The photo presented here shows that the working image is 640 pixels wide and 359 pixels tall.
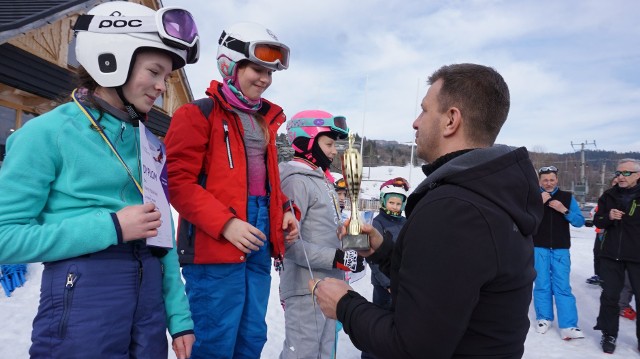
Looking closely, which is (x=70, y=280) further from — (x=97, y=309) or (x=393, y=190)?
(x=393, y=190)

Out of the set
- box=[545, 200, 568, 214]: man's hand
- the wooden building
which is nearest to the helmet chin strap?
the wooden building

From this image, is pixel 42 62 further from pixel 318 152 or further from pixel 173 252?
pixel 173 252

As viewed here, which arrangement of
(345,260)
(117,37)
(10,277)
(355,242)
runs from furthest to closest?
(10,277) < (345,260) < (355,242) < (117,37)

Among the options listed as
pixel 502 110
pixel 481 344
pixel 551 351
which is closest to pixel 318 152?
pixel 502 110

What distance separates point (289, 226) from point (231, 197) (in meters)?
0.48

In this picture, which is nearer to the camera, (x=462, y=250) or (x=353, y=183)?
(x=462, y=250)

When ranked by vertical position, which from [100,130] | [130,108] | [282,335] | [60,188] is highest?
[130,108]

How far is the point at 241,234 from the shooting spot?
85.3 inches

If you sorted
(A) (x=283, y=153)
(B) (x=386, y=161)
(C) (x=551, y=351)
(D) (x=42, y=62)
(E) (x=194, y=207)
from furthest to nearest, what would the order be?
(B) (x=386, y=161), (D) (x=42, y=62), (C) (x=551, y=351), (A) (x=283, y=153), (E) (x=194, y=207)

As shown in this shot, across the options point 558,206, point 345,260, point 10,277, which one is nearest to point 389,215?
point 345,260

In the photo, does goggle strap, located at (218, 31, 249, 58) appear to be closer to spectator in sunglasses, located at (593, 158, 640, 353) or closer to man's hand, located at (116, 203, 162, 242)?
man's hand, located at (116, 203, 162, 242)

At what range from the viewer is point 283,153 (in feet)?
15.6

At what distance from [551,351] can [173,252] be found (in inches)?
225

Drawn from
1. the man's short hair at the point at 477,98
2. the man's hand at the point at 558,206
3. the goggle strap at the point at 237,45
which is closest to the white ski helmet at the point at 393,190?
the man's hand at the point at 558,206
